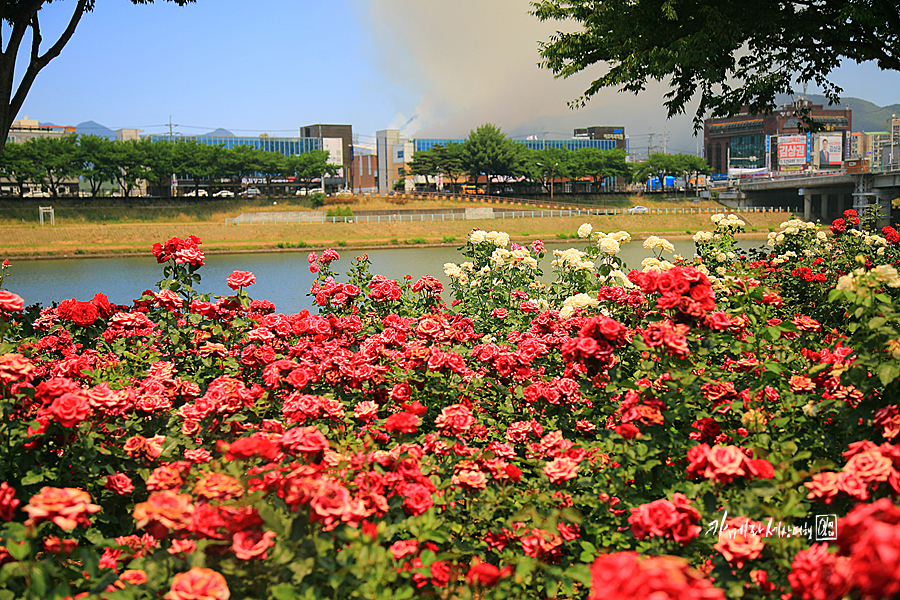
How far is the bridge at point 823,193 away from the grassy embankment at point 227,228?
11.1 ft

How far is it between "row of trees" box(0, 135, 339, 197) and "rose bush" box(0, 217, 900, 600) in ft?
214

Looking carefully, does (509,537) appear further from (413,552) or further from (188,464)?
(188,464)

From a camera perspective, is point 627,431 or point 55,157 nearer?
point 627,431

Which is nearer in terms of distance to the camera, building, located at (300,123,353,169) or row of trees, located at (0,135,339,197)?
row of trees, located at (0,135,339,197)

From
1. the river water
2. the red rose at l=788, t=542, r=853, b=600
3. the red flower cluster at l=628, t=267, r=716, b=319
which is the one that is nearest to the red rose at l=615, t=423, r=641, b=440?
the red flower cluster at l=628, t=267, r=716, b=319

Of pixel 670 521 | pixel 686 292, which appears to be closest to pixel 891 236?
pixel 686 292

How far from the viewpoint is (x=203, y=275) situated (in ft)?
76.1

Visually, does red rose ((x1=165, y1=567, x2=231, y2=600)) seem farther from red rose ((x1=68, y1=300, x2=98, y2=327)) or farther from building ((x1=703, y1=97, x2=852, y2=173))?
building ((x1=703, y1=97, x2=852, y2=173))

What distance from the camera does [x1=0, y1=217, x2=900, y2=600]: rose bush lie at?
2.38 meters

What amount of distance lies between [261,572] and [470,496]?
105 centimetres

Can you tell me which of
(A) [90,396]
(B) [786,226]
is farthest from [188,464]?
(B) [786,226]

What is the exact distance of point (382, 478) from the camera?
9.29 ft

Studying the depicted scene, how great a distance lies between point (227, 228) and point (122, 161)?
92.9 ft

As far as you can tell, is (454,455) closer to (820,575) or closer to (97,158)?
(820,575)
